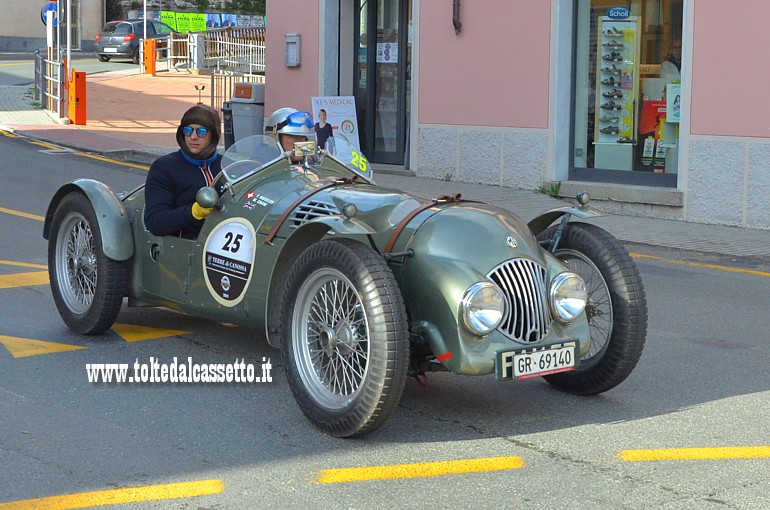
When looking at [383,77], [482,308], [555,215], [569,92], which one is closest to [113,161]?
[383,77]

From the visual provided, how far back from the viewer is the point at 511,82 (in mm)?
15516

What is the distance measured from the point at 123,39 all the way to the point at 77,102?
20.9 metres

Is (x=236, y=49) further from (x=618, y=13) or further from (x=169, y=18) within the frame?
(x=618, y=13)

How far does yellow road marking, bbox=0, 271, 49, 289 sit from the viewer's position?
834cm

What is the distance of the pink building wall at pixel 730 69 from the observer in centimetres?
1279

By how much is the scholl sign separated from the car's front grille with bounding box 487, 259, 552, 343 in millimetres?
10321

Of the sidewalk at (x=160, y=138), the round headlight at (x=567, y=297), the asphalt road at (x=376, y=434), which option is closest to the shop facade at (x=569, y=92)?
the sidewalk at (x=160, y=138)

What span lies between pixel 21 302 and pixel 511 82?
9.21m

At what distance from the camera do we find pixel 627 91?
584 inches

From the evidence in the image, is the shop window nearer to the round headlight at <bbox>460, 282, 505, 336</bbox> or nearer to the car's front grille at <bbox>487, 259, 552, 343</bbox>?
the car's front grille at <bbox>487, 259, 552, 343</bbox>

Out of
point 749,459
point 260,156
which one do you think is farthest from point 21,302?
point 749,459

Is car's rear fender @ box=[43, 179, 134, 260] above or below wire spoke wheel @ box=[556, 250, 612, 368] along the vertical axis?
above

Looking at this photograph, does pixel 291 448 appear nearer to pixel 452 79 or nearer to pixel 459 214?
pixel 459 214
